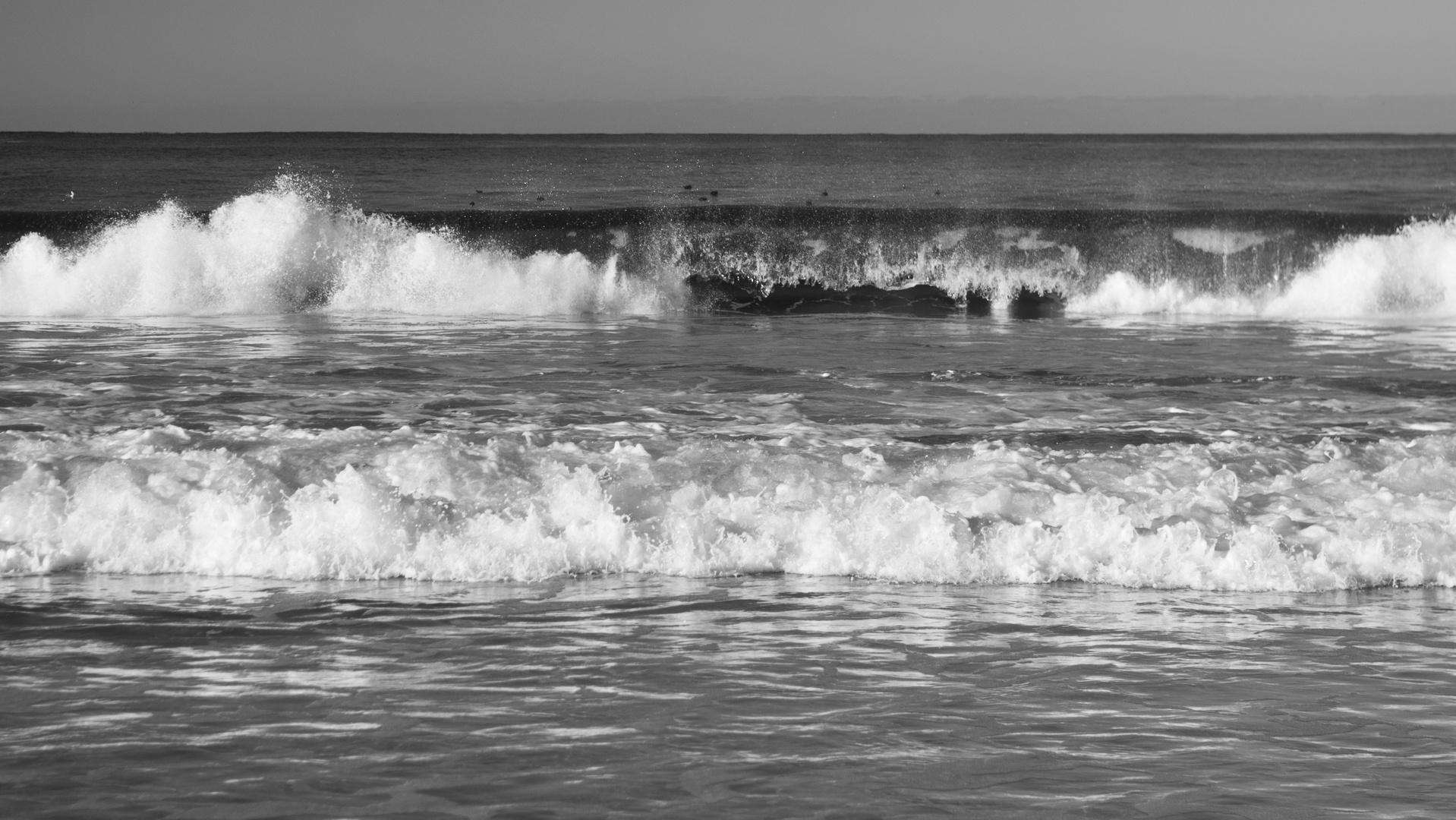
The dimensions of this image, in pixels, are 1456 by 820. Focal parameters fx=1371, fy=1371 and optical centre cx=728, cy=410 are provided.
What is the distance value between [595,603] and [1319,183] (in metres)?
52.9

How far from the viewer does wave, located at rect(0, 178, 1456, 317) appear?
18516 mm

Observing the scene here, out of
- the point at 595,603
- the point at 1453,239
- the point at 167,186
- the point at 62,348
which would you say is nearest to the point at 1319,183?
the point at 1453,239

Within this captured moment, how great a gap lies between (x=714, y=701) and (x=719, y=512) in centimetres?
249

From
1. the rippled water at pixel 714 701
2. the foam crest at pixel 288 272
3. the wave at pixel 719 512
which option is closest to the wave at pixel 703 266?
the foam crest at pixel 288 272

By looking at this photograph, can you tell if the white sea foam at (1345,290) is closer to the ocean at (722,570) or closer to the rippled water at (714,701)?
the ocean at (722,570)

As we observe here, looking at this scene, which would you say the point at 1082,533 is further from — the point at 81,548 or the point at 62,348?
the point at 62,348

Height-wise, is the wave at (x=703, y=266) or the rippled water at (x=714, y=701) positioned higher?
the wave at (x=703, y=266)

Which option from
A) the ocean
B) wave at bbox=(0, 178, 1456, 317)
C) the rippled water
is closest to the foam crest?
wave at bbox=(0, 178, 1456, 317)

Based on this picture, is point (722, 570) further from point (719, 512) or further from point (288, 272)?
point (288, 272)

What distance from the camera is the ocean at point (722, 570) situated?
4.04 m

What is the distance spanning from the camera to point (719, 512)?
7055 mm

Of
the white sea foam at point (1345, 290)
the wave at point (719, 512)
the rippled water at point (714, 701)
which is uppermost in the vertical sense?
the white sea foam at point (1345, 290)

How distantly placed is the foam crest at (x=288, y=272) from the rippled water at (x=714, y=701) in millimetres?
12249

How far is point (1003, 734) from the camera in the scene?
4.33m
